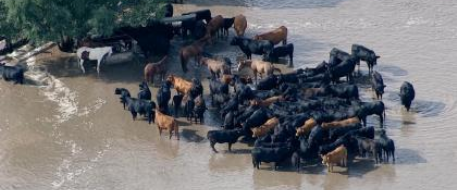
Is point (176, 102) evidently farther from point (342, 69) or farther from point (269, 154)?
point (342, 69)

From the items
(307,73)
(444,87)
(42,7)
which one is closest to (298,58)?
(307,73)

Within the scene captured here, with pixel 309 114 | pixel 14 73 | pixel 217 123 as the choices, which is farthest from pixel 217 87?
pixel 14 73

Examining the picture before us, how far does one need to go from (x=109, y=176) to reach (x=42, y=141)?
250 centimetres

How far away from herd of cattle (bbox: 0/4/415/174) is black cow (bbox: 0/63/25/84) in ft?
0.08

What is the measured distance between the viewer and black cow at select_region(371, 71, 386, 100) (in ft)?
89.6

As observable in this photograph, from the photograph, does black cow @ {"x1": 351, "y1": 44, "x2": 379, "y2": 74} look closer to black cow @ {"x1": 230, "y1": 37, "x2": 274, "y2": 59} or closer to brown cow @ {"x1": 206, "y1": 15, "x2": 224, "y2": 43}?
black cow @ {"x1": 230, "y1": 37, "x2": 274, "y2": 59}

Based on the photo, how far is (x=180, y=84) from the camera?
27938mm

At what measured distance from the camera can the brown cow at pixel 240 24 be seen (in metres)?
31.4

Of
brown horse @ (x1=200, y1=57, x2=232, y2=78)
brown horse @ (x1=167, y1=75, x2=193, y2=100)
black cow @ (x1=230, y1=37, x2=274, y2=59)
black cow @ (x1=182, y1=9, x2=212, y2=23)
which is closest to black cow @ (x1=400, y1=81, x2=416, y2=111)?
black cow @ (x1=230, y1=37, x2=274, y2=59)

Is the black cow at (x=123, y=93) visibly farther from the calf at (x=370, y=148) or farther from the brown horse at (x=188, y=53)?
the calf at (x=370, y=148)

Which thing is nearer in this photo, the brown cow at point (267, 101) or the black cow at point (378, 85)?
the brown cow at point (267, 101)

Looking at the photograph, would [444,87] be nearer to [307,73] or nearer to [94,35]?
[307,73]

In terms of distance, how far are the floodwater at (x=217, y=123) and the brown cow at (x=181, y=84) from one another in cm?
110

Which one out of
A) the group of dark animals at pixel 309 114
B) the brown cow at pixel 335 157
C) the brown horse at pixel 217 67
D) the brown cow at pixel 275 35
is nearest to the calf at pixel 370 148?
the group of dark animals at pixel 309 114
